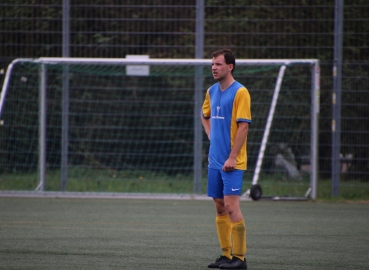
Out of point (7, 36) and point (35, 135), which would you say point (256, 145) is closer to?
point (35, 135)

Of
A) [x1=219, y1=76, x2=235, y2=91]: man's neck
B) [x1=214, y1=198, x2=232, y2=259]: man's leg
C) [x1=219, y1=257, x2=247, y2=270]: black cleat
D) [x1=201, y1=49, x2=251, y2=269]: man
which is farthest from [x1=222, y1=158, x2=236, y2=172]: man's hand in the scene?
[x1=219, y1=257, x2=247, y2=270]: black cleat

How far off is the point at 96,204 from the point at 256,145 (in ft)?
11.9

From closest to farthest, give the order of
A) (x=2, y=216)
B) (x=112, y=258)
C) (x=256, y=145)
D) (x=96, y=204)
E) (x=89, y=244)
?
(x=112, y=258) < (x=89, y=244) < (x=2, y=216) < (x=96, y=204) < (x=256, y=145)

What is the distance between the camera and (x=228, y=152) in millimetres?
6602

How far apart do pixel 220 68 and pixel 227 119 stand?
0.44 metres

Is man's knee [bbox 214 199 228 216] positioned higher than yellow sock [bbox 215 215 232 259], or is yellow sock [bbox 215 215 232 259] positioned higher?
man's knee [bbox 214 199 228 216]

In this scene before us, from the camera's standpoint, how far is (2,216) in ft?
34.2

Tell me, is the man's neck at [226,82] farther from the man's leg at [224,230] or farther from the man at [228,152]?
the man's leg at [224,230]

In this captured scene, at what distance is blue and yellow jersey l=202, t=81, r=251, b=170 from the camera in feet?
21.4

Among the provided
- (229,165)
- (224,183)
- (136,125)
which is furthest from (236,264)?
(136,125)

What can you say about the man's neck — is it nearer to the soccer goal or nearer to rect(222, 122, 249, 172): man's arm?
rect(222, 122, 249, 172): man's arm

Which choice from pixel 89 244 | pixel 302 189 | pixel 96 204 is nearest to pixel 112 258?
pixel 89 244

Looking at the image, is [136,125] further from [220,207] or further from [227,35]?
[220,207]

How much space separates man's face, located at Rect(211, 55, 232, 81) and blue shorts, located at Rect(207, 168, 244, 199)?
800 millimetres
